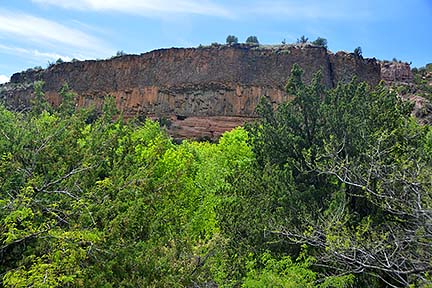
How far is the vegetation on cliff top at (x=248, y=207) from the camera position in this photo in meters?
8.58

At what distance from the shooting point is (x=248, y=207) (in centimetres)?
1334

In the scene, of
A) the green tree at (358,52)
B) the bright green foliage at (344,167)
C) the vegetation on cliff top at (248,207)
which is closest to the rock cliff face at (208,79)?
the green tree at (358,52)

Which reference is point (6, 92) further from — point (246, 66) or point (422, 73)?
point (422, 73)

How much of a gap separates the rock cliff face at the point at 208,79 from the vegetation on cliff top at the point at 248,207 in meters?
35.7

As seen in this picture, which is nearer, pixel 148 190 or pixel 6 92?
pixel 148 190

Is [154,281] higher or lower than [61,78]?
lower

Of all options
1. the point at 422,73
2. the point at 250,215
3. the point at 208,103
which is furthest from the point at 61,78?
the point at 250,215

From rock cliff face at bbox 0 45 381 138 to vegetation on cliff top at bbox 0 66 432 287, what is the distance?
117 feet

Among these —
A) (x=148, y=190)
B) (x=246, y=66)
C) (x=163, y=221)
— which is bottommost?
(x=163, y=221)

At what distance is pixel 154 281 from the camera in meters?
10.3

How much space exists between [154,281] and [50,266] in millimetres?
2961

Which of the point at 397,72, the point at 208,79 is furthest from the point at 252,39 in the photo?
the point at 397,72

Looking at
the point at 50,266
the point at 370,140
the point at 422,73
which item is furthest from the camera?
the point at 422,73

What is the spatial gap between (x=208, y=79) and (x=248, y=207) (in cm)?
4327
